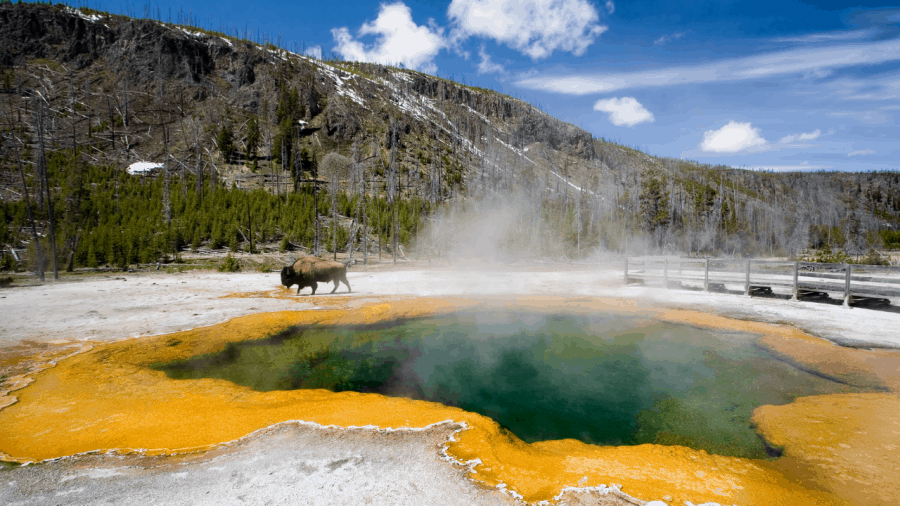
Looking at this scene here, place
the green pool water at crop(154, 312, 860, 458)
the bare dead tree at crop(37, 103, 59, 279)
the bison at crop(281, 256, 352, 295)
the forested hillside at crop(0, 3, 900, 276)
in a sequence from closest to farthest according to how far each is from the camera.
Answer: the green pool water at crop(154, 312, 860, 458), the bison at crop(281, 256, 352, 295), the bare dead tree at crop(37, 103, 59, 279), the forested hillside at crop(0, 3, 900, 276)

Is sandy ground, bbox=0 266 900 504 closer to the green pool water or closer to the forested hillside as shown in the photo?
the green pool water

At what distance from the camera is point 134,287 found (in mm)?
14688

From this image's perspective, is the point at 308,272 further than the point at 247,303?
Yes

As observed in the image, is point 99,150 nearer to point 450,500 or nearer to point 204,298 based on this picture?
point 204,298

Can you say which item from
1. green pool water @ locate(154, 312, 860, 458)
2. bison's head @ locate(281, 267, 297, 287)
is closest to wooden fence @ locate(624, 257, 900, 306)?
green pool water @ locate(154, 312, 860, 458)

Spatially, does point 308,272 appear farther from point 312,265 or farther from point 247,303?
point 247,303

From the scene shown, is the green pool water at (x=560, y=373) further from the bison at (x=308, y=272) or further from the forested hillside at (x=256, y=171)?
the forested hillside at (x=256, y=171)

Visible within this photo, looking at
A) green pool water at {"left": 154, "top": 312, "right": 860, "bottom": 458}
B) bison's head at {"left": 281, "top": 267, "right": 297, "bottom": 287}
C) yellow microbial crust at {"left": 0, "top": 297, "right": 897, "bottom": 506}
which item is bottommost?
green pool water at {"left": 154, "top": 312, "right": 860, "bottom": 458}

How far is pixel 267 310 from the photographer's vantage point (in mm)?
11000

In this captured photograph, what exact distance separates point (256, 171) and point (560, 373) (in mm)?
49863

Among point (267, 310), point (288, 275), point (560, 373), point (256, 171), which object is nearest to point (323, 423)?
point (560, 373)

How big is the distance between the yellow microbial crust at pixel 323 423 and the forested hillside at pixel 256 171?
19.8 m

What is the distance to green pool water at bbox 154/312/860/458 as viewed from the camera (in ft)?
16.5

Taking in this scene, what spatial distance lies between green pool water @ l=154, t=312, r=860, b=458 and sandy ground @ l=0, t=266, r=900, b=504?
5.92 feet
